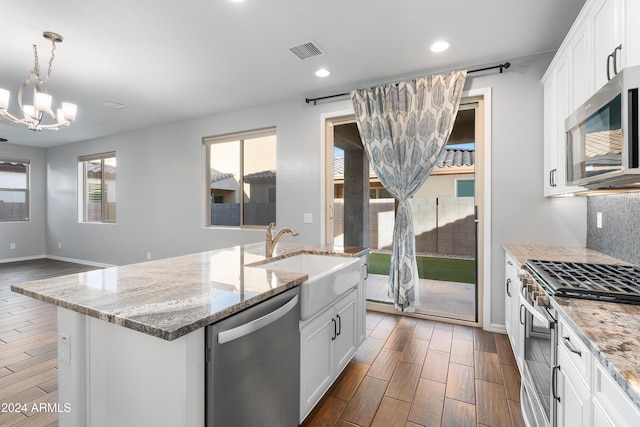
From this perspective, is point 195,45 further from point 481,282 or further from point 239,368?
point 481,282

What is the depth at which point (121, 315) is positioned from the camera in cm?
97

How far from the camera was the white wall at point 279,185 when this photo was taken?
2.79m

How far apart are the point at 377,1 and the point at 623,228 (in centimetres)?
226

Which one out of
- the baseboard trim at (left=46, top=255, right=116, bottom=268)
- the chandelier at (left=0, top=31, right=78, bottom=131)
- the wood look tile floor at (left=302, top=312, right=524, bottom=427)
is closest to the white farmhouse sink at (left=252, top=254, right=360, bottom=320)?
the wood look tile floor at (left=302, top=312, right=524, bottom=427)

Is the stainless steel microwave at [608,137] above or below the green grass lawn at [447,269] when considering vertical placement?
above

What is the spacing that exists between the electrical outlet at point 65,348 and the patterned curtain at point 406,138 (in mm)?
2736

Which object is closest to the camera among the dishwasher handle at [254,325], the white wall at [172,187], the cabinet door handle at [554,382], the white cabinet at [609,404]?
the white cabinet at [609,404]

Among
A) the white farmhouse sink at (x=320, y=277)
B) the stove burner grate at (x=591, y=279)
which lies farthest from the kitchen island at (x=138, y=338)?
the stove burner grate at (x=591, y=279)

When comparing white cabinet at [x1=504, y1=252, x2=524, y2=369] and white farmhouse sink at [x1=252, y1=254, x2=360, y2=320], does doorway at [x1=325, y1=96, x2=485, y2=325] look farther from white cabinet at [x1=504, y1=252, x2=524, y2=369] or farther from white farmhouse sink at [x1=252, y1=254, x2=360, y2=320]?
white farmhouse sink at [x1=252, y1=254, x2=360, y2=320]

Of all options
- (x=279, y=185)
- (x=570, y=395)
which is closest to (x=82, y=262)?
(x=279, y=185)

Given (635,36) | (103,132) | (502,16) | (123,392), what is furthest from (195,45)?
(103,132)

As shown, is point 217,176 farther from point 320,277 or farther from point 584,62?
point 584,62

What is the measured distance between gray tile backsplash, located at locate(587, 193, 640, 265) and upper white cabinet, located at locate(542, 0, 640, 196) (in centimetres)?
27

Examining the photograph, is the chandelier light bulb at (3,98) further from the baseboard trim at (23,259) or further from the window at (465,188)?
the baseboard trim at (23,259)
